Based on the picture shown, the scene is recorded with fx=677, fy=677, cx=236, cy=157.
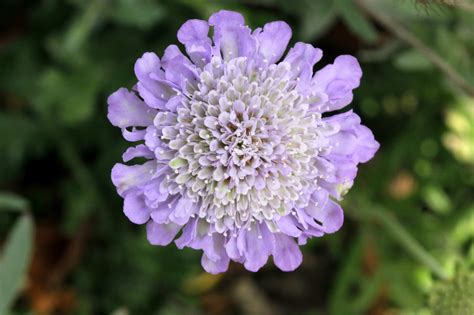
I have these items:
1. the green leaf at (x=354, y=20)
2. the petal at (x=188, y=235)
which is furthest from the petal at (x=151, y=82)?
the green leaf at (x=354, y=20)

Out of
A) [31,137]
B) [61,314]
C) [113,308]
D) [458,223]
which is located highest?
[458,223]

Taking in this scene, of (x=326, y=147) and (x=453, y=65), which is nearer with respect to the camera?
(x=326, y=147)

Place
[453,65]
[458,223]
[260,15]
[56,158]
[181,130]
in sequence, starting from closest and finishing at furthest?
[181,130] < [453,65] < [260,15] < [458,223] < [56,158]

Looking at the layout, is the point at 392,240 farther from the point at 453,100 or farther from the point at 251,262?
the point at 251,262

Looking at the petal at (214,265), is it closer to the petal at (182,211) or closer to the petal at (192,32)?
the petal at (182,211)

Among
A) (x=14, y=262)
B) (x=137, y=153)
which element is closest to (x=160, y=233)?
(x=137, y=153)

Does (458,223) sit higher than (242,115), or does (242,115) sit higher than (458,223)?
(242,115)

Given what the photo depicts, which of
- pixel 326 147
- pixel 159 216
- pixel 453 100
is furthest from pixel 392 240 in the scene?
pixel 159 216
